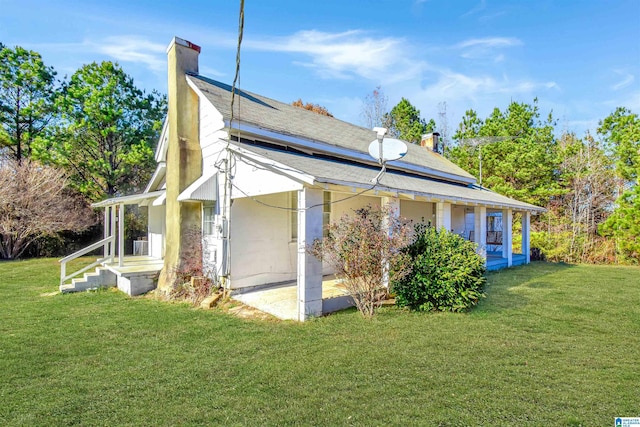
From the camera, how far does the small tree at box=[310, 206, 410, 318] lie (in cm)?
748

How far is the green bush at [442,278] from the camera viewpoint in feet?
26.2

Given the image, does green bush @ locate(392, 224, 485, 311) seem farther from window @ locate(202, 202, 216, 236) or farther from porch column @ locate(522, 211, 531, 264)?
porch column @ locate(522, 211, 531, 264)

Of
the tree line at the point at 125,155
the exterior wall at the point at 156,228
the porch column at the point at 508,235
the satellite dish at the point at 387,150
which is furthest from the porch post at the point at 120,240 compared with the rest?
the porch column at the point at 508,235

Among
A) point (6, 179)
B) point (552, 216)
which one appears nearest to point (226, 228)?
point (6, 179)

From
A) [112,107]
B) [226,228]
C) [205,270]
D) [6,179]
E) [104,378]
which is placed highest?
[112,107]

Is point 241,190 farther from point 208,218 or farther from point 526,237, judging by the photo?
point 526,237

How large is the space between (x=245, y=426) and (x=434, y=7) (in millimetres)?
15507

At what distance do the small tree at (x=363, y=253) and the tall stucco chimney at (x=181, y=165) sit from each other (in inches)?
213

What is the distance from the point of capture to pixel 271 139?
11117mm

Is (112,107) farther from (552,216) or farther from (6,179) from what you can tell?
(552,216)

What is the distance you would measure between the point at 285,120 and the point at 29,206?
60.6 feet

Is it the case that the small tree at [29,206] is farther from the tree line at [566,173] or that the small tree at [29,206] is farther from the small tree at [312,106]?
the tree line at [566,173]

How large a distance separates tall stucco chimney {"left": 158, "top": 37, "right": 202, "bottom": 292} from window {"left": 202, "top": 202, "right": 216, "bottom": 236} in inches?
5.3

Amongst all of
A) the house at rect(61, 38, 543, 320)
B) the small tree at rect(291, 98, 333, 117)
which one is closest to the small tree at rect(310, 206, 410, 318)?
the house at rect(61, 38, 543, 320)
